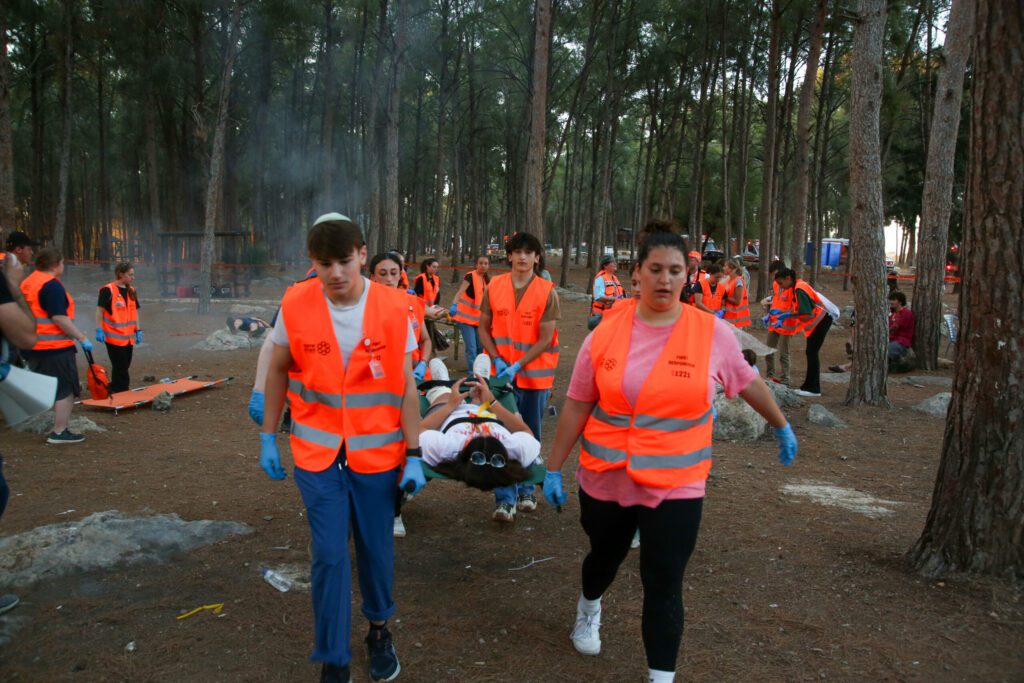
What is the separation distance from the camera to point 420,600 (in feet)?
12.2

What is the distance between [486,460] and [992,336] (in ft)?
8.72

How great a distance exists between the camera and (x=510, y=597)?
377 cm

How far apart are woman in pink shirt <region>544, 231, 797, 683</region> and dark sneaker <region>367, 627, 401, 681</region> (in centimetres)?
96

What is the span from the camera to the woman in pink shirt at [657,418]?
8.62 feet

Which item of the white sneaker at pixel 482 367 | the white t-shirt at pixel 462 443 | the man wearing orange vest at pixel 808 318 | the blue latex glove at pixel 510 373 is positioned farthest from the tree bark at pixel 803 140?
the white t-shirt at pixel 462 443

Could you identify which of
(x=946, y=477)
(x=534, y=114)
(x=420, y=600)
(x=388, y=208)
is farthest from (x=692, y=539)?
(x=388, y=208)

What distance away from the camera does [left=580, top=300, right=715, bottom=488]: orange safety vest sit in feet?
8.63

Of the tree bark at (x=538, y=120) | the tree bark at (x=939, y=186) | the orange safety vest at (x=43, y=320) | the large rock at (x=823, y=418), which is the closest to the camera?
the orange safety vest at (x=43, y=320)

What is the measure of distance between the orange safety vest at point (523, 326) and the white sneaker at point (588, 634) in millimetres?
2102

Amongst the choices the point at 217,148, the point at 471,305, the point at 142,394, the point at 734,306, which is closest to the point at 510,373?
the point at 471,305

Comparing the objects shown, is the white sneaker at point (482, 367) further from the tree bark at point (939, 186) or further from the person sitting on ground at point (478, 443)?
the tree bark at point (939, 186)

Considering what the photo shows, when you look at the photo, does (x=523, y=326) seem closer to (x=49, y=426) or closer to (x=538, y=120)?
(x=49, y=426)

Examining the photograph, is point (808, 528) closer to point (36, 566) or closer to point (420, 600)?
point (420, 600)

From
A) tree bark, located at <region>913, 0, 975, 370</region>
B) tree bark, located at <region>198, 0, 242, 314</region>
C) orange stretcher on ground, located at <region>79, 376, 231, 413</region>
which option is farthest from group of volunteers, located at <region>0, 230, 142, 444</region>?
tree bark, located at <region>913, 0, 975, 370</region>
